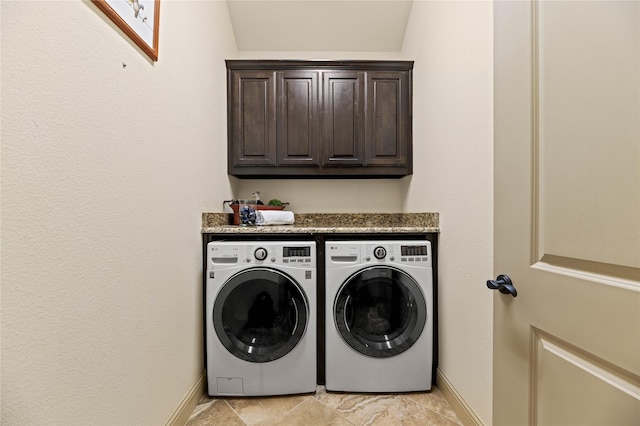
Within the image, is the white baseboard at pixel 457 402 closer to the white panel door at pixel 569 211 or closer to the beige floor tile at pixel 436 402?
the beige floor tile at pixel 436 402

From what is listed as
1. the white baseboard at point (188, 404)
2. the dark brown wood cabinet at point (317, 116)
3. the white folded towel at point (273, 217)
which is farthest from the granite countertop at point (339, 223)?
the white baseboard at point (188, 404)

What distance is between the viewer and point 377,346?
163cm

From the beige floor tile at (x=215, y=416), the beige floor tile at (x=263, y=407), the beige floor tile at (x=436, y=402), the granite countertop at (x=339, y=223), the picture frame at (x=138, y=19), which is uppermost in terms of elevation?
the picture frame at (x=138, y=19)

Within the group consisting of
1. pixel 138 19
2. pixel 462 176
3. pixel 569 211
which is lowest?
pixel 569 211

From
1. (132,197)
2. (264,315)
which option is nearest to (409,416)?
(264,315)

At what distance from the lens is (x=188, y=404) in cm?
142

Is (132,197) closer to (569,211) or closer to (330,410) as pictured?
(569,211)

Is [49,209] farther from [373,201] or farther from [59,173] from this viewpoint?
[373,201]

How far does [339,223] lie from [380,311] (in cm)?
101

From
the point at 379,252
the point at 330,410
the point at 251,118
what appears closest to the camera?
the point at 330,410

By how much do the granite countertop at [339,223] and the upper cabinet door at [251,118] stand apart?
20.4 inches

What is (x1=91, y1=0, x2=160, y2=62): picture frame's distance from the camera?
2.82ft

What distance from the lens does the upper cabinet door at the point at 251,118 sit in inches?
86.2

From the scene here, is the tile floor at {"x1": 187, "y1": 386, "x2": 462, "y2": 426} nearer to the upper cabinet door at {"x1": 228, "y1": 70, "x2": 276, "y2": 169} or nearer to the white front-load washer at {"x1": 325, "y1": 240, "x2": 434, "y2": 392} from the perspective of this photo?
the white front-load washer at {"x1": 325, "y1": 240, "x2": 434, "y2": 392}
